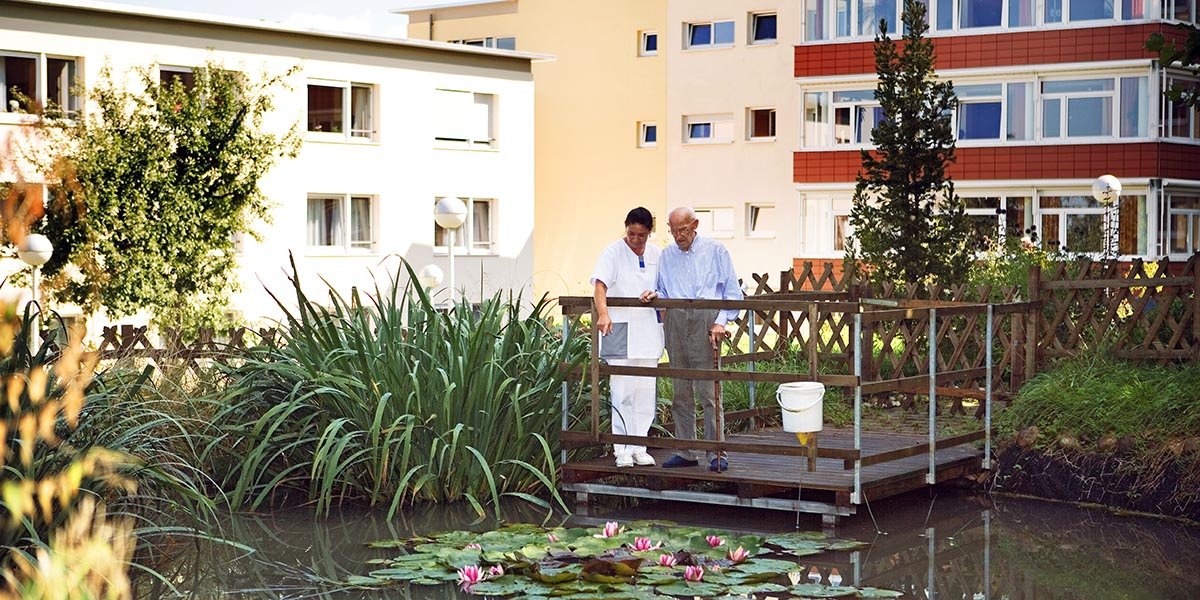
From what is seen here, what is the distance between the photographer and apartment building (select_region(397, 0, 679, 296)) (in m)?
52.6

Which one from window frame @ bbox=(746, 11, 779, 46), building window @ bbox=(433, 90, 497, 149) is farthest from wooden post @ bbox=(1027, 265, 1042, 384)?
window frame @ bbox=(746, 11, 779, 46)

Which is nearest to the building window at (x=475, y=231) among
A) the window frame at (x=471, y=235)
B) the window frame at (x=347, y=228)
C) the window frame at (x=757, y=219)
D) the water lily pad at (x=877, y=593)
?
the window frame at (x=471, y=235)

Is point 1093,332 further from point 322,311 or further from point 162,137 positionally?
point 162,137

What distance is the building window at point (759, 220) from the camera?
161 ft

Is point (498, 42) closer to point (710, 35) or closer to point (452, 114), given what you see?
point (710, 35)

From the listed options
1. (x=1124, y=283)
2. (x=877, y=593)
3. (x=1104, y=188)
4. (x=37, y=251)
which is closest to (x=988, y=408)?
(x=1124, y=283)

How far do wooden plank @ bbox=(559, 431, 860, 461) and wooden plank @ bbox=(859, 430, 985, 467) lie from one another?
188mm

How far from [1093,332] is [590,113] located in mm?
40524

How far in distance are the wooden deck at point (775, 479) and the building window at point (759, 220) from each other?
1468 inches

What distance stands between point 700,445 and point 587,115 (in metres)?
44.3

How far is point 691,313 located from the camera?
10.9m

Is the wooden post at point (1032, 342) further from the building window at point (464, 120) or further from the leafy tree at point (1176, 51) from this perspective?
the building window at point (464, 120)

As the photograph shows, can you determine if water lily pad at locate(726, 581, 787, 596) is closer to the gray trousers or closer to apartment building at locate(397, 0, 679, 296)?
the gray trousers

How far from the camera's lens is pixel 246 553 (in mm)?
9016
